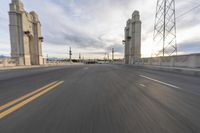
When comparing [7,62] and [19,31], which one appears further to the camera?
[19,31]

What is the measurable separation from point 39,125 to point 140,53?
4418cm

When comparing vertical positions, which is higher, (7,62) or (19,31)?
(19,31)

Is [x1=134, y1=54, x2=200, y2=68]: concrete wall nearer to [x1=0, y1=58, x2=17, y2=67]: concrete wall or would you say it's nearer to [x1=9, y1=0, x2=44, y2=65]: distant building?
[x1=0, y1=58, x2=17, y2=67]: concrete wall

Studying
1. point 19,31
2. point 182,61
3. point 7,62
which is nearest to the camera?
point 182,61

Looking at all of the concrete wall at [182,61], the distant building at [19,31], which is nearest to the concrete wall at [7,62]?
the distant building at [19,31]

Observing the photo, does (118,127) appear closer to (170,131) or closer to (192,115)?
(170,131)

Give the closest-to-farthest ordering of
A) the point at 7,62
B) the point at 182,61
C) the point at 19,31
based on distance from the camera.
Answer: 1. the point at 182,61
2. the point at 7,62
3. the point at 19,31

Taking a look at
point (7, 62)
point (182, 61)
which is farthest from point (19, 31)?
point (182, 61)

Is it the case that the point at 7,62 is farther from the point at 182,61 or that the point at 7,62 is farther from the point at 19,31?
the point at 182,61

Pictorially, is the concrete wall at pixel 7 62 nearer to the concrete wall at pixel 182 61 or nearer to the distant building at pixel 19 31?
the distant building at pixel 19 31

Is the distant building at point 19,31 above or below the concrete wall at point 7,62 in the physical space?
above

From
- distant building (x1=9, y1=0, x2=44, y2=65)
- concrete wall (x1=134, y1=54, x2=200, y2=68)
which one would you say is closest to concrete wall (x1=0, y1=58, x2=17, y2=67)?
distant building (x1=9, y1=0, x2=44, y2=65)

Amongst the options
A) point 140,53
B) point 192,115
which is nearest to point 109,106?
point 192,115

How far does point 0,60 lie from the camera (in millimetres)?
22625
